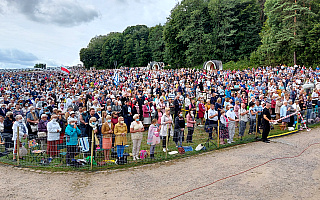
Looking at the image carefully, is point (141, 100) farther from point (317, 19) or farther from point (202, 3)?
point (202, 3)

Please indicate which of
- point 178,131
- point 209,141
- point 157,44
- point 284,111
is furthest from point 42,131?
point 157,44

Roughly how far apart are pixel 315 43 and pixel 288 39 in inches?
143

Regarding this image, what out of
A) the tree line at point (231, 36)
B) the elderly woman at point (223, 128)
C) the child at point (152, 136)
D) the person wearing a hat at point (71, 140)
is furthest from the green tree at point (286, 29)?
the person wearing a hat at point (71, 140)

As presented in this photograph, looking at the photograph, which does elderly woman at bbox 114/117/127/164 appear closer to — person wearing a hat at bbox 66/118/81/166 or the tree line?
person wearing a hat at bbox 66/118/81/166

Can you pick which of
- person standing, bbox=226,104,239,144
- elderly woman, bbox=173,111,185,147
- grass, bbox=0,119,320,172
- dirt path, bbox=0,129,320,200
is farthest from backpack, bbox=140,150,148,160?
person standing, bbox=226,104,239,144

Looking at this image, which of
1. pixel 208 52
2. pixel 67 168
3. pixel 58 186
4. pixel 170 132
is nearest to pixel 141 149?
pixel 170 132

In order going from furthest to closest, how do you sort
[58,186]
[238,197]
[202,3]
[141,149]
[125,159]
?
1. [202,3]
2. [141,149]
3. [125,159]
4. [58,186]
5. [238,197]

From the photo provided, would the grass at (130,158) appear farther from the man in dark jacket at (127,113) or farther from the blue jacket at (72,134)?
the man in dark jacket at (127,113)

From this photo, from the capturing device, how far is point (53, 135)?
342 inches

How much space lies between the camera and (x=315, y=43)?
33.9 m

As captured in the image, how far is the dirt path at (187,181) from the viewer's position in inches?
247

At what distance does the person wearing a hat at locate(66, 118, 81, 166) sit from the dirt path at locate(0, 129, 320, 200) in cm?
80

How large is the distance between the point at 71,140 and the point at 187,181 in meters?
4.31

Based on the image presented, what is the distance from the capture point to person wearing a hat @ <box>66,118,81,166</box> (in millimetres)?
8234
